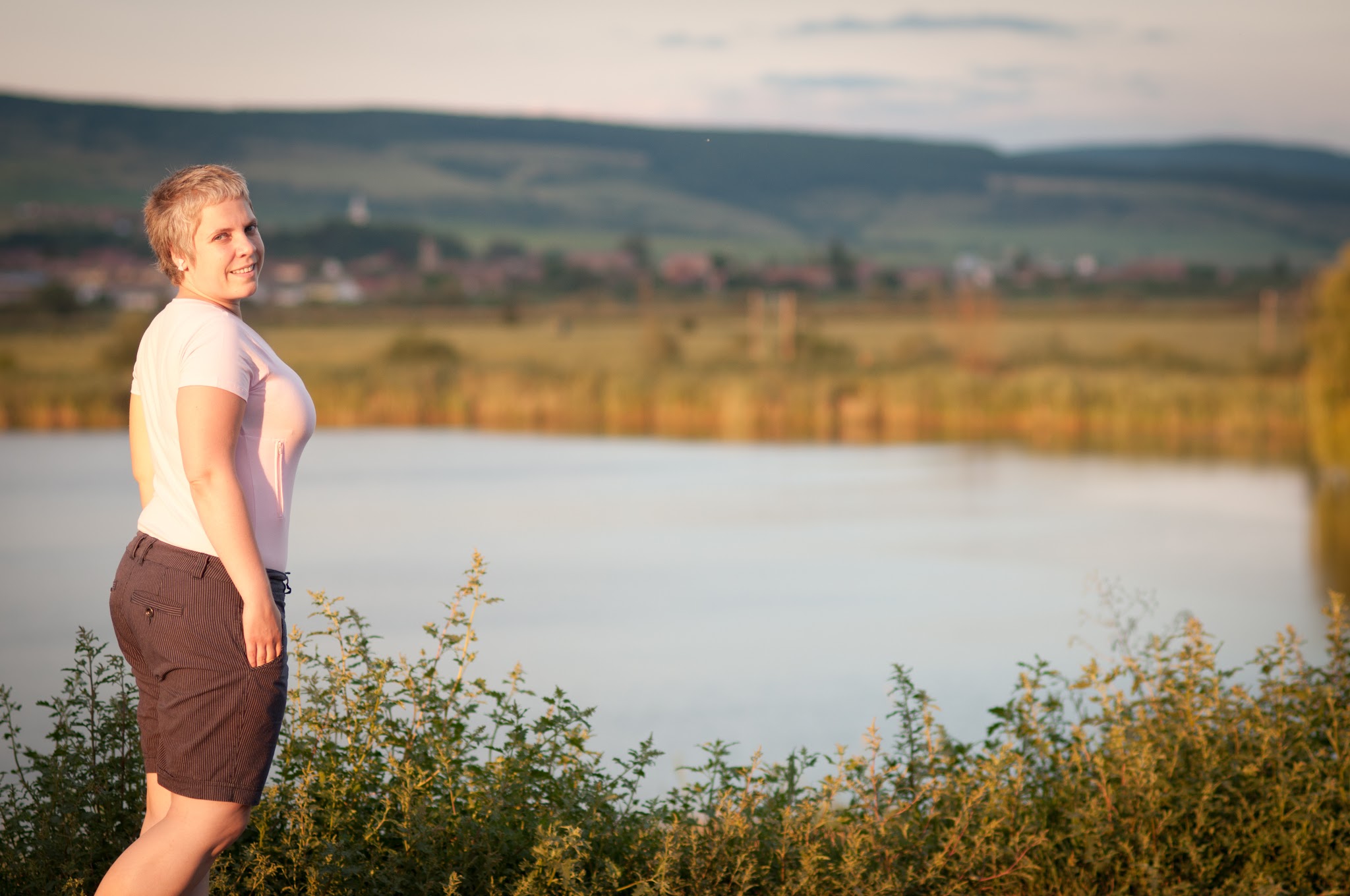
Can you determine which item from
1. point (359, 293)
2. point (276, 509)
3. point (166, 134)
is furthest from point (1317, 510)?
point (166, 134)

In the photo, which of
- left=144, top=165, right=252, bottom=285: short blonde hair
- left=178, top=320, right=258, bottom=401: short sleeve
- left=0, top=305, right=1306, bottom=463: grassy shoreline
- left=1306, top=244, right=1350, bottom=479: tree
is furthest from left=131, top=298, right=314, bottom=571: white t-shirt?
left=0, top=305, right=1306, bottom=463: grassy shoreline

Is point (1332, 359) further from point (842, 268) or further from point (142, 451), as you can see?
point (842, 268)

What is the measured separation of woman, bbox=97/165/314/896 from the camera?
7.80 feet

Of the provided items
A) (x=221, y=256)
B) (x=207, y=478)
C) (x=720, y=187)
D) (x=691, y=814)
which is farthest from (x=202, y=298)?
(x=720, y=187)

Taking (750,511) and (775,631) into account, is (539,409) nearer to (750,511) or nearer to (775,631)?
(750,511)

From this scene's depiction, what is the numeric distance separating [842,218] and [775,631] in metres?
130

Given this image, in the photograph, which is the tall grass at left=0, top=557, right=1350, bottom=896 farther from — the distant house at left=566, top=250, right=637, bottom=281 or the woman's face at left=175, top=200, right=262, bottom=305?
the distant house at left=566, top=250, right=637, bottom=281

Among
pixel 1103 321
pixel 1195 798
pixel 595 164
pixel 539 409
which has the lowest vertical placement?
pixel 1195 798

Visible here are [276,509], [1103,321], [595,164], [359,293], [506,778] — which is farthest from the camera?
[595,164]

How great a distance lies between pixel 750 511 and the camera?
18.2 meters

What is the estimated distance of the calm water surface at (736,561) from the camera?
948 cm

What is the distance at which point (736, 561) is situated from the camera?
14.8 meters

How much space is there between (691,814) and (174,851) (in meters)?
2.08

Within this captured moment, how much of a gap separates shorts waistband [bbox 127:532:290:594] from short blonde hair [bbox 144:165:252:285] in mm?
502
